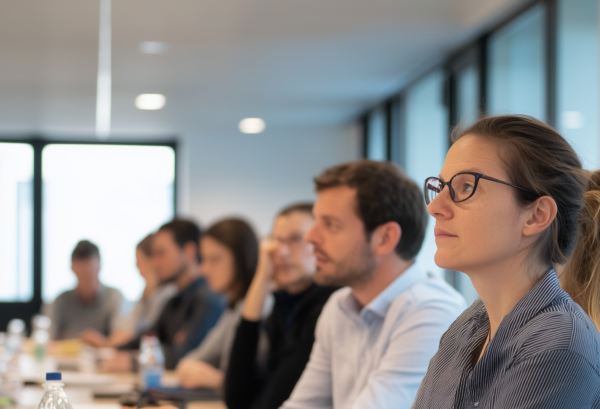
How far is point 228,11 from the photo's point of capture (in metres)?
3.43

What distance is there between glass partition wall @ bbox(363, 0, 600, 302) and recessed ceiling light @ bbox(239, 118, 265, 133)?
1.84 metres

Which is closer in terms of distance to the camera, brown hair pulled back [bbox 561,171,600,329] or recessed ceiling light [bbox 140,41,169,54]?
brown hair pulled back [bbox 561,171,600,329]

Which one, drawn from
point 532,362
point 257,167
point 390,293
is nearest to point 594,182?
point 532,362

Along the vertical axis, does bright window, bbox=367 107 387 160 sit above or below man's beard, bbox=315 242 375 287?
above

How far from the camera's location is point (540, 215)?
1.01 metres

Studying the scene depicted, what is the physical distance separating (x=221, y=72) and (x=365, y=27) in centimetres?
145

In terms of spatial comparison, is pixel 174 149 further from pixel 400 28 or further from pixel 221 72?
pixel 400 28

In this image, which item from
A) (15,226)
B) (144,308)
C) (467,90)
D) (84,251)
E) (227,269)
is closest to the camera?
(227,269)

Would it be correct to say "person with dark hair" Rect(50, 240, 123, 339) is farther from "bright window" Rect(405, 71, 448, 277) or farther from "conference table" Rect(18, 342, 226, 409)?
"bright window" Rect(405, 71, 448, 277)

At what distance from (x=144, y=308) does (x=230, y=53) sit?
196 centimetres

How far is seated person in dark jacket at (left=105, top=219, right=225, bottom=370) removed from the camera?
142 inches

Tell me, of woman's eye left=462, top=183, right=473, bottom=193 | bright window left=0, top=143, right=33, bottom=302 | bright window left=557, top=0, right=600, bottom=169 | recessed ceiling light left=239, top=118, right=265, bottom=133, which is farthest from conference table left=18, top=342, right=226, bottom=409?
bright window left=0, top=143, right=33, bottom=302

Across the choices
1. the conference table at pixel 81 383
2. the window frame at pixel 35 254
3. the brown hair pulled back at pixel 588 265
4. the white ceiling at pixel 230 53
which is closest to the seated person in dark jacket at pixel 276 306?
the conference table at pixel 81 383

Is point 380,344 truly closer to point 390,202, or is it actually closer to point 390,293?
point 390,293
